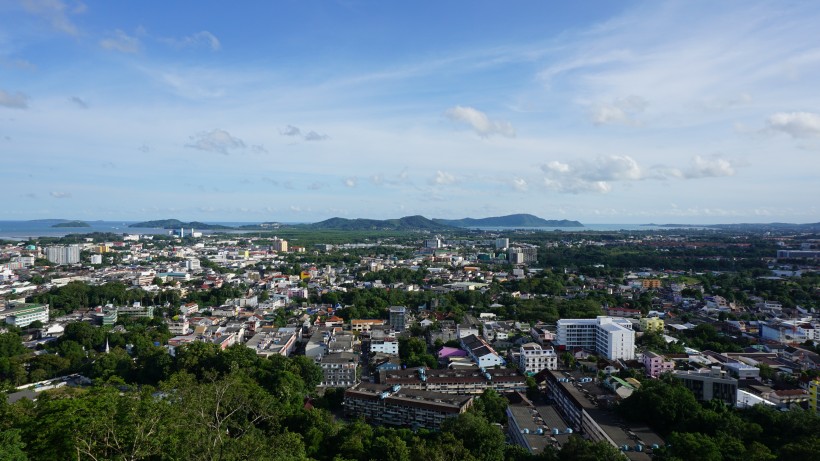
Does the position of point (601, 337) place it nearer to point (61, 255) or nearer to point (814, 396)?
point (814, 396)

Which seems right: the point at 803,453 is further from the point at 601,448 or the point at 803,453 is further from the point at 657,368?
the point at 657,368

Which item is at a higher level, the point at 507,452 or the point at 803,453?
the point at 803,453

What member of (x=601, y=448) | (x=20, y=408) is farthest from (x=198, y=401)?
(x=601, y=448)

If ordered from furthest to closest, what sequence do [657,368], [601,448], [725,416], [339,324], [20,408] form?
[339,324] < [657,368] < [725,416] < [20,408] < [601,448]

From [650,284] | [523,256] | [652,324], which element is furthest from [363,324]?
[523,256]

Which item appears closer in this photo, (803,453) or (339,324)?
(803,453)

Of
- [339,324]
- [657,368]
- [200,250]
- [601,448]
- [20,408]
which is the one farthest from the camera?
[200,250]

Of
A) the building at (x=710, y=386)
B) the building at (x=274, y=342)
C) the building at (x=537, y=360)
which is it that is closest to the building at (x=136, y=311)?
the building at (x=274, y=342)
